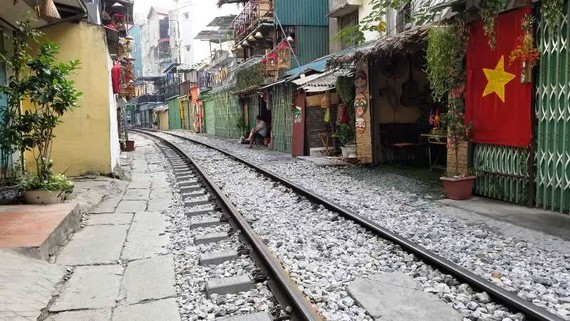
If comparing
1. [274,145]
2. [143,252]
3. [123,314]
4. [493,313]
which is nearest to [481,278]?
[493,313]

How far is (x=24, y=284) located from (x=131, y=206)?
4.25 meters

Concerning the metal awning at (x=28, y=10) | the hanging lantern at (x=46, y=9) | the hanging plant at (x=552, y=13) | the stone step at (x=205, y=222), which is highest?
the metal awning at (x=28, y=10)

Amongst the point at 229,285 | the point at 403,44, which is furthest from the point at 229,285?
the point at 403,44

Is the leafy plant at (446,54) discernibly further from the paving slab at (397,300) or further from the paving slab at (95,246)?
the paving slab at (95,246)

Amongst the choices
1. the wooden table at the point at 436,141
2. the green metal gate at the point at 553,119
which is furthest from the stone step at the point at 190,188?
the green metal gate at the point at 553,119

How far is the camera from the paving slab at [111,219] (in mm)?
7090

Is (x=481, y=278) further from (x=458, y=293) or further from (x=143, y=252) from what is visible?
(x=143, y=252)

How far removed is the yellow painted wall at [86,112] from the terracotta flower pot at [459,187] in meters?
7.56

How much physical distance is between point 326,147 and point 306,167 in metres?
3.39

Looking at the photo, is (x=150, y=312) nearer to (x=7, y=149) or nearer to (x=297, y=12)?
(x=7, y=149)

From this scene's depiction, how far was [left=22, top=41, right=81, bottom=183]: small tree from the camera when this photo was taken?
7.24 meters

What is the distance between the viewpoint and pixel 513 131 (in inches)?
282

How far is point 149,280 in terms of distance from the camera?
459 cm

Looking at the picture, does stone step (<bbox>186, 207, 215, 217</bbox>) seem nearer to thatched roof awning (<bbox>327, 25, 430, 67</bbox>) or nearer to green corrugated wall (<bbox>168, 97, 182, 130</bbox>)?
thatched roof awning (<bbox>327, 25, 430, 67</bbox>)
